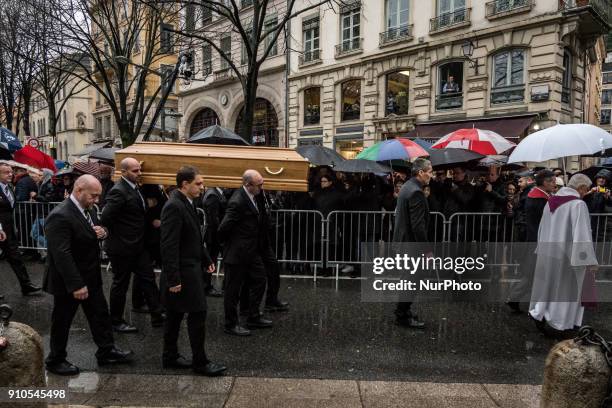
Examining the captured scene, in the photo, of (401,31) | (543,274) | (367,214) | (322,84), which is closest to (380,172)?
(367,214)

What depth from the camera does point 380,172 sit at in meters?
8.18

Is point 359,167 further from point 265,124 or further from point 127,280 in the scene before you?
point 265,124

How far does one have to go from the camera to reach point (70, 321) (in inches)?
161

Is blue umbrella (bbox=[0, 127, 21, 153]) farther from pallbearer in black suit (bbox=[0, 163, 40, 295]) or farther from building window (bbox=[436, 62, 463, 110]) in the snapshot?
building window (bbox=[436, 62, 463, 110])

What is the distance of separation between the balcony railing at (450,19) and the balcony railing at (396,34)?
1.12m

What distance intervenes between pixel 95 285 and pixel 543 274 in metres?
5.12

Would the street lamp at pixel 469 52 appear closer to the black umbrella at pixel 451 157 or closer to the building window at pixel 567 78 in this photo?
the building window at pixel 567 78

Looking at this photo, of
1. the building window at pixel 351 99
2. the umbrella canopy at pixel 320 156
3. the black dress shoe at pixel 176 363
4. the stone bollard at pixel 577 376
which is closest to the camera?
the stone bollard at pixel 577 376

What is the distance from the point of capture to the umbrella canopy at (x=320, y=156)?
8297 millimetres

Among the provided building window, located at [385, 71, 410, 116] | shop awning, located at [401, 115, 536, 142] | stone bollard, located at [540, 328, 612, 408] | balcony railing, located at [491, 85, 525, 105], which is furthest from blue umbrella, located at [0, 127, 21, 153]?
balcony railing, located at [491, 85, 525, 105]

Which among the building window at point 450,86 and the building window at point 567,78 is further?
the building window at point 450,86

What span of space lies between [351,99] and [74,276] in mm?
20224

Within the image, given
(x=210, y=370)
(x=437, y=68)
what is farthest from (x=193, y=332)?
(x=437, y=68)

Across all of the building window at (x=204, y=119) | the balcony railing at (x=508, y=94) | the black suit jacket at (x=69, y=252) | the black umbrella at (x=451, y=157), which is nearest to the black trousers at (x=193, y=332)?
the black suit jacket at (x=69, y=252)
